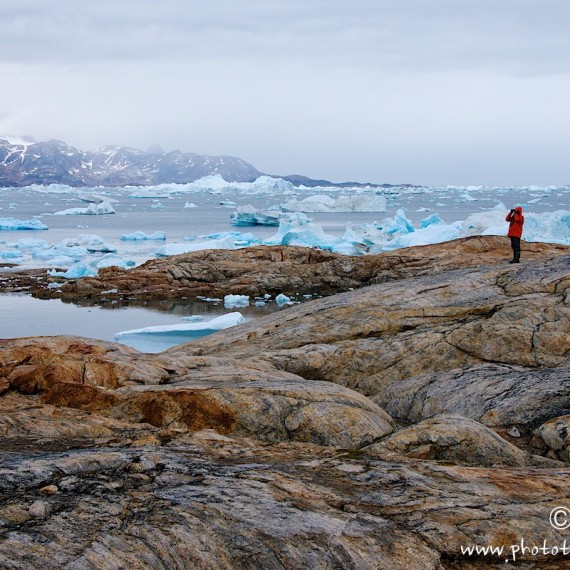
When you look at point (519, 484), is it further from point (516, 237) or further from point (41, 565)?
point (516, 237)

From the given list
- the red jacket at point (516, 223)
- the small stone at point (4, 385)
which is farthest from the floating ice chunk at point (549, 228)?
the small stone at point (4, 385)

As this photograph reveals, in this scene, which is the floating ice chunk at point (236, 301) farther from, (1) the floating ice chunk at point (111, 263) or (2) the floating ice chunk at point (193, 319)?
(1) the floating ice chunk at point (111, 263)

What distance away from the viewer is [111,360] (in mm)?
7062

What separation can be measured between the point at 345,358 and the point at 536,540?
5925 millimetres

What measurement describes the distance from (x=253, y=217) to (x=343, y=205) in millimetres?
26627

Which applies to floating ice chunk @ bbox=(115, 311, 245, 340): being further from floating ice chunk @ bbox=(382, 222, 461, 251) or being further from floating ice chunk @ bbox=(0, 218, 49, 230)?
floating ice chunk @ bbox=(0, 218, 49, 230)

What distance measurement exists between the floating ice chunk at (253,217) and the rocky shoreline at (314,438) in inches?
1645

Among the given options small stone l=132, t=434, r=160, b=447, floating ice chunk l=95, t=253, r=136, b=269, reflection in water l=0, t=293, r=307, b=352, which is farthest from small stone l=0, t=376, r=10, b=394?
floating ice chunk l=95, t=253, r=136, b=269

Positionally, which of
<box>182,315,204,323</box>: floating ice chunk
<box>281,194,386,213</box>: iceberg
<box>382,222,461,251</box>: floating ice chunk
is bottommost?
<box>182,315,204,323</box>: floating ice chunk

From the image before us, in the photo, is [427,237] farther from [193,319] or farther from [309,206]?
[309,206]

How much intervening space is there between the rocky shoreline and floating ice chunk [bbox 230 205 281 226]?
41787 mm

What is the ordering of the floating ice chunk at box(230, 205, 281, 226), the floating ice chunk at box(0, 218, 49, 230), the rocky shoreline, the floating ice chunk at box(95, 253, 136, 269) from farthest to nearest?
1. the floating ice chunk at box(230, 205, 281, 226)
2. the floating ice chunk at box(0, 218, 49, 230)
3. the floating ice chunk at box(95, 253, 136, 269)
4. the rocky shoreline

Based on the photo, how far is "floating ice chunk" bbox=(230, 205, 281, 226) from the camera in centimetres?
5328

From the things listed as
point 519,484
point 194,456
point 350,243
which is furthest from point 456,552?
point 350,243
